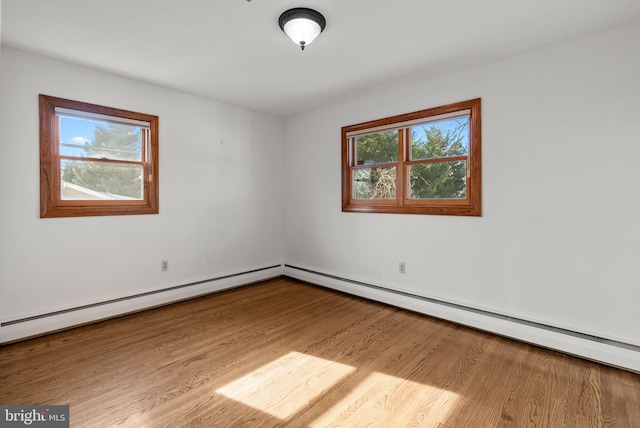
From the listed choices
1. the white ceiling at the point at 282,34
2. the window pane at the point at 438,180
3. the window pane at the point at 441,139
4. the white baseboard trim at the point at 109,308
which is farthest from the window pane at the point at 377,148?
the white baseboard trim at the point at 109,308

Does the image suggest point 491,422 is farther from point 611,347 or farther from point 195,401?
point 195,401

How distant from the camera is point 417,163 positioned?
3332 millimetres

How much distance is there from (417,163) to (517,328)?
5.93 feet

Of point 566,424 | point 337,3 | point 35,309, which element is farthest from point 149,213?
point 566,424

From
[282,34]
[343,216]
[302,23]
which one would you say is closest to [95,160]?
[282,34]

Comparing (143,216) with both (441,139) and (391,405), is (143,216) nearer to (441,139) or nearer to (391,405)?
(391,405)

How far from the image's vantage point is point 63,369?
2.14m

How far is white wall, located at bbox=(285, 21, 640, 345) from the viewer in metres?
2.20

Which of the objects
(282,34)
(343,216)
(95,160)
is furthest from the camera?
(343,216)

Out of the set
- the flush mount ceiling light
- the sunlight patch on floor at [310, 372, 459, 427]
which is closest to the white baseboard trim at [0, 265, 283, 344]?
the sunlight patch on floor at [310, 372, 459, 427]

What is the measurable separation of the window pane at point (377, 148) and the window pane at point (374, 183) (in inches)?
4.4

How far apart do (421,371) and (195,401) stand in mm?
1489

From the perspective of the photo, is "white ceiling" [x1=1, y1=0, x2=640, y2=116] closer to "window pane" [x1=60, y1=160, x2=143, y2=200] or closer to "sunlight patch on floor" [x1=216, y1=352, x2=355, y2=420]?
"window pane" [x1=60, y1=160, x2=143, y2=200]

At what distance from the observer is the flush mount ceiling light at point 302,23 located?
6.59ft
